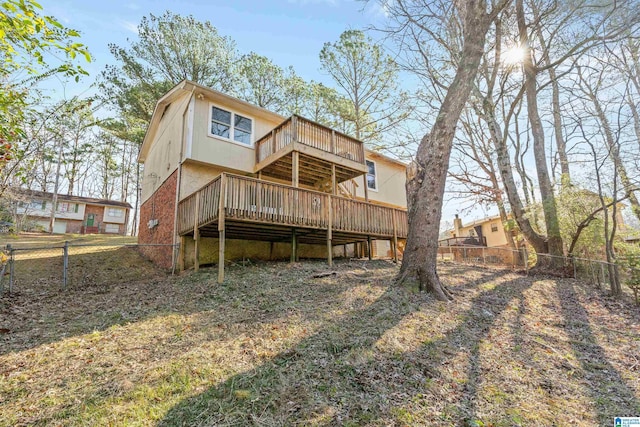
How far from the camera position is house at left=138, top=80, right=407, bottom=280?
842 cm

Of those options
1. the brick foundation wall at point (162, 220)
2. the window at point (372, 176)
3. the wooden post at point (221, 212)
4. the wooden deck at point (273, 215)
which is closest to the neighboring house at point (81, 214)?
the brick foundation wall at point (162, 220)

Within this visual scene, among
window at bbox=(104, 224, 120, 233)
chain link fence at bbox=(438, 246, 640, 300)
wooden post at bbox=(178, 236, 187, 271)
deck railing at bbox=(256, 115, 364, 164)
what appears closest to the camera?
chain link fence at bbox=(438, 246, 640, 300)

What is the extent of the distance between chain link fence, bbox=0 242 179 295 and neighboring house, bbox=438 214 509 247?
19.9 m

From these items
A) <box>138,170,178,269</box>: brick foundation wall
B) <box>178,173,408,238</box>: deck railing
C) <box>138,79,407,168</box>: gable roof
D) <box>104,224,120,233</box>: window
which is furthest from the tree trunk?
<box>104,224,120,233</box>: window

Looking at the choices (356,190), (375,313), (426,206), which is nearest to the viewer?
(375,313)

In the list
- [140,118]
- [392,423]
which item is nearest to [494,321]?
[392,423]

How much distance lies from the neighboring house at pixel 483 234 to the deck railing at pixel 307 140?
1415 centimetres

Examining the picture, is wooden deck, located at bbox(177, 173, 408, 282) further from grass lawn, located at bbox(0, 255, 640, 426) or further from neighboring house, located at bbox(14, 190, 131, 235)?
neighboring house, located at bbox(14, 190, 131, 235)

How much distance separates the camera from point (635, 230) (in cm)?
996

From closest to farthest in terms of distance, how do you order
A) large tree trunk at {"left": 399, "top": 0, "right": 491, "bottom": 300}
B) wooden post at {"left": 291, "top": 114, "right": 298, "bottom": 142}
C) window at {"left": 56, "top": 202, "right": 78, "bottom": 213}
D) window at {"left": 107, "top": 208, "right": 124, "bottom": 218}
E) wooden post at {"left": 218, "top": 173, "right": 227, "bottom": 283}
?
large tree trunk at {"left": 399, "top": 0, "right": 491, "bottom": 300}, wooden post at {"left": 218, "top": 173, "right": 227, "bottom": 283}, wooden post at {"left": 291, "top": 114, "right": 298, "bottom": 142}, window at {"left": 56, "top": 202, "right": 78, "bottom": 213}, window at {"left": 107, "top": 208, "right": 124, "bottom": 218}

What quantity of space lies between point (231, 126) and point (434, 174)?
779 cm

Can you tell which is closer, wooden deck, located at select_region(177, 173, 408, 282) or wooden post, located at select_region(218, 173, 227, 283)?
wooden post, located at select_region(218, 173, 227, 283)

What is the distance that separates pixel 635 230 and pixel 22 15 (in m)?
15.1

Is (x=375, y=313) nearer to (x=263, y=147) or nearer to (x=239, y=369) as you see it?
(x=239, y=369)
